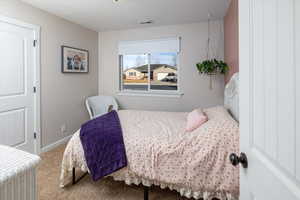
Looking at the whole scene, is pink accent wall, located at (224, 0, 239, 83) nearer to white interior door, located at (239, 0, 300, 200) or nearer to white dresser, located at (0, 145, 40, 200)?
white interior door, located at (239, 0, 300, 200)

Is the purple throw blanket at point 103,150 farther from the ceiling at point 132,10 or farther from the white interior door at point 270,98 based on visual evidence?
the ceiling at point 132,10

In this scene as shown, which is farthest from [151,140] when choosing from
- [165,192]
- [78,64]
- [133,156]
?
[78,64]

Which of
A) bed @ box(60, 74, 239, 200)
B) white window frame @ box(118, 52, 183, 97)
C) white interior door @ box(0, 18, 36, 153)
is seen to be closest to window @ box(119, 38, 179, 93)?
white window frame @ box(118, 52, 183, 97)

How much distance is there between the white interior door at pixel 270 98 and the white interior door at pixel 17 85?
9.51ft

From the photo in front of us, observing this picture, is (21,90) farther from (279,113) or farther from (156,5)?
(279,113)

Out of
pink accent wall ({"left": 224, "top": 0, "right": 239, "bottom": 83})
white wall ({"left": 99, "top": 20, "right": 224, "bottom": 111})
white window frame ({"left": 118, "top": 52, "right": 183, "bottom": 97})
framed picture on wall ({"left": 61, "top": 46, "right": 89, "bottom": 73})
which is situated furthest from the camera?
white window frame ({"left": 118, "top": 52, "right": 183, "bottom": 97})

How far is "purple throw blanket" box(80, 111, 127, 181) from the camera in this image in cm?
174

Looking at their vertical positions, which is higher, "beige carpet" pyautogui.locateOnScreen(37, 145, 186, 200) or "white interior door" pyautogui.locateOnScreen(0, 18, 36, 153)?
"white interior door" pyautogui.locateOnScreen(0, 18, 36, 153)

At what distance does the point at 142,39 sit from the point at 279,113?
3.73 m

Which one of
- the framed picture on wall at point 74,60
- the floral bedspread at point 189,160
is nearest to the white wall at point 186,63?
the framed picture on wall at point 74,60

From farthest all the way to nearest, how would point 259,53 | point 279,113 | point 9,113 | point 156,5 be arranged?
point 156,5 → point 9,113 → point 259,53 → point 279,113

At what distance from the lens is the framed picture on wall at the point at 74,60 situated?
3334mm

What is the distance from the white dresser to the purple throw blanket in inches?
38.9

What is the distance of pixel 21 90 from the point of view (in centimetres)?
265
